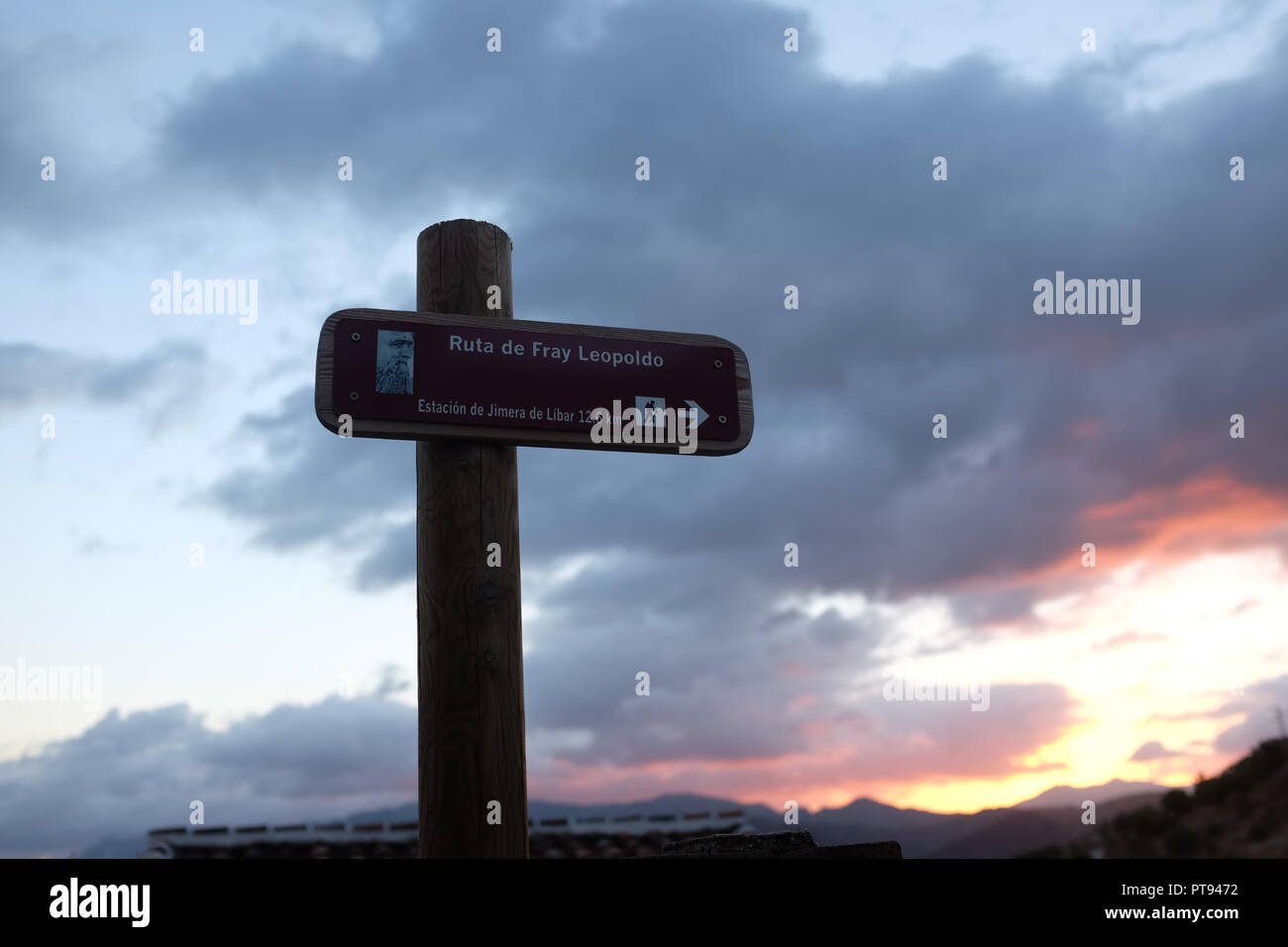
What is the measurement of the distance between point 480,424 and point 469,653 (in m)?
0.70

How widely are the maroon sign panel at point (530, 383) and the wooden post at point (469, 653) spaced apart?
0.46ft

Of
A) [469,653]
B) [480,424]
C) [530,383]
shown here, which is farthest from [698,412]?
[469,653]

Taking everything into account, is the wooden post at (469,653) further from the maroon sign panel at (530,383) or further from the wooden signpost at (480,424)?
the maroon sign panel at (530,383)

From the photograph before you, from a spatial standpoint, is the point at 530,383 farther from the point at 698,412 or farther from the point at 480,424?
the point at 698,412

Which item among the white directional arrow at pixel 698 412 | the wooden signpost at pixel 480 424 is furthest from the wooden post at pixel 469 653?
the white directional arrow at pixel 698 412

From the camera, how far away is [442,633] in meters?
2.86

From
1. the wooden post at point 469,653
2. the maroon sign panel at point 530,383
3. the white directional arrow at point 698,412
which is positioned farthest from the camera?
the white directional arrow at point 698,412

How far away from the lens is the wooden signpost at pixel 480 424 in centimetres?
280

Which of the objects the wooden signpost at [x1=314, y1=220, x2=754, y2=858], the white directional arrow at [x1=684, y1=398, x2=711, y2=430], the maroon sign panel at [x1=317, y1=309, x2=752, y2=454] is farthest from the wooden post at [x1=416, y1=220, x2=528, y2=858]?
the white directional arrow at [x1=684, y1=398, x2=711, y2=430]

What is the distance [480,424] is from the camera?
301 centimetres

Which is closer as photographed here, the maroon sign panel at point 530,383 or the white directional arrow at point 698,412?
the maroon sign panel at point 530,383

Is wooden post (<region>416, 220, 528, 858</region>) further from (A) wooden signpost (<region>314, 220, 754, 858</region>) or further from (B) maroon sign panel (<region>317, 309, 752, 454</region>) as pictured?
(B) maroon sign panel (<region>317, 309, 752, 454</region>)

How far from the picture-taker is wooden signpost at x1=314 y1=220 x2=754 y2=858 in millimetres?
2803
